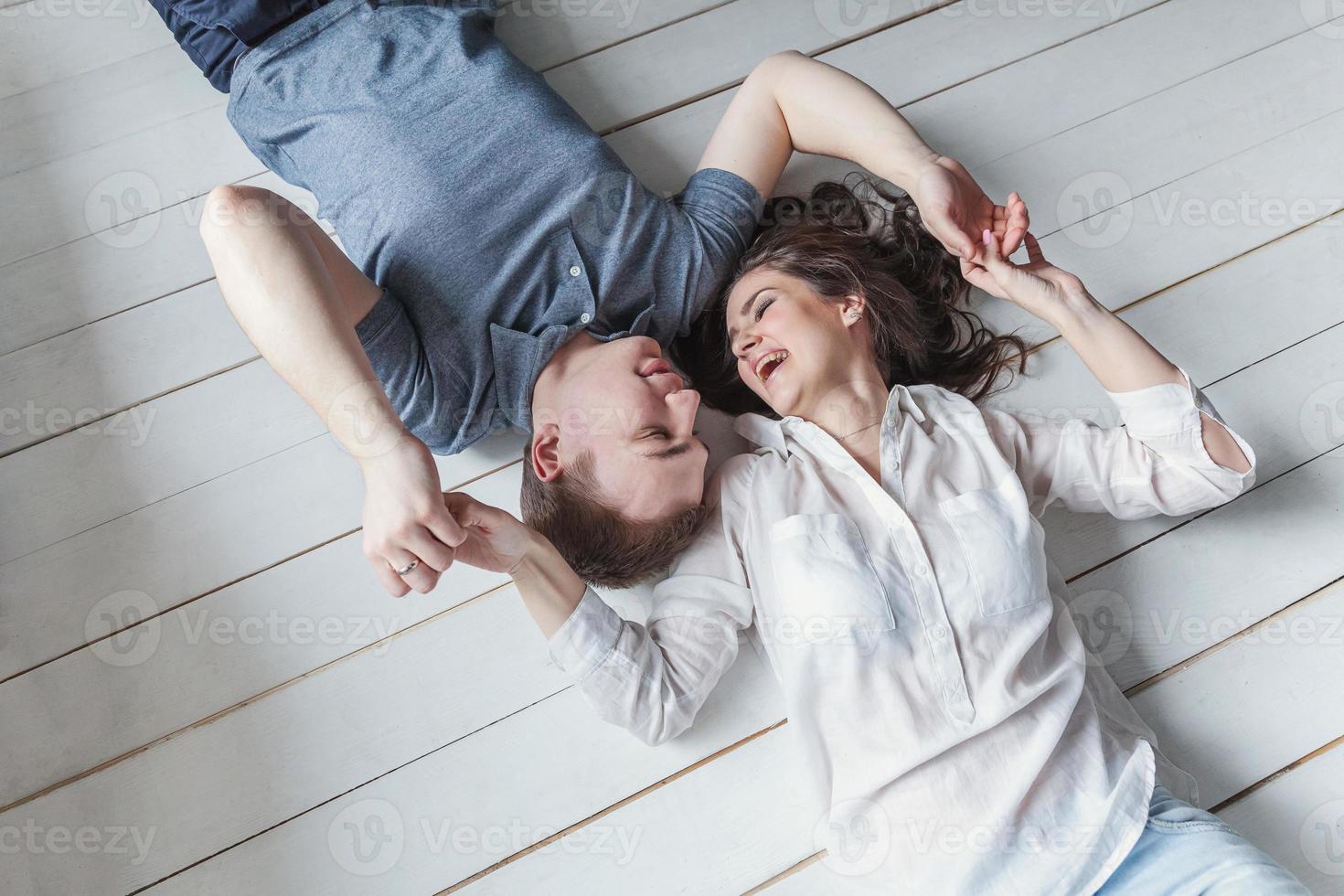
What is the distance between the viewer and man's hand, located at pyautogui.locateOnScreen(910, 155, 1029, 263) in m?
1.12

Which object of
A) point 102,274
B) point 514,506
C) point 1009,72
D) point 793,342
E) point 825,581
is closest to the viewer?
point 825,581

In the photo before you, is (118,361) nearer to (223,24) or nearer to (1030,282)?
(223,24)

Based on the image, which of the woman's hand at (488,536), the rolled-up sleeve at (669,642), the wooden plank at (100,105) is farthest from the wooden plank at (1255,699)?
the wooden plank at (100,105)

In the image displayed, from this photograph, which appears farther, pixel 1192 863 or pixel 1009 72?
pixel 1009 72

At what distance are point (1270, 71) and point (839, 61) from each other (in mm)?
614

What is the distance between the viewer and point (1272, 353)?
4.17 ft

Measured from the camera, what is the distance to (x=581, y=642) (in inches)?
40.1

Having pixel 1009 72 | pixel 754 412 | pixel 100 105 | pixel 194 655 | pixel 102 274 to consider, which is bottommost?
pixel 194 655

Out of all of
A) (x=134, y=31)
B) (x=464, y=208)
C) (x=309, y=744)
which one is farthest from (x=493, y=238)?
(x=134, y=31)

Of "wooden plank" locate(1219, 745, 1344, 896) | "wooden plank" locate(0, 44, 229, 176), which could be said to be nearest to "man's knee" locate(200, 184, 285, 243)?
"wooden plank" locate(0, 44, 229, 176)

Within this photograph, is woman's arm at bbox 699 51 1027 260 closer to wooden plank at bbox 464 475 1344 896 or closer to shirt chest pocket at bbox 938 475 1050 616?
shirt chest pocket at bbox 938 475 1050 616

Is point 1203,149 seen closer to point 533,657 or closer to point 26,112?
point 533,657

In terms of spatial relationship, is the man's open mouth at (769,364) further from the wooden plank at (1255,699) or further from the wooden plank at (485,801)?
the wooden plank at (1255,699)

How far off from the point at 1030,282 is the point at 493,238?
0.61 m
